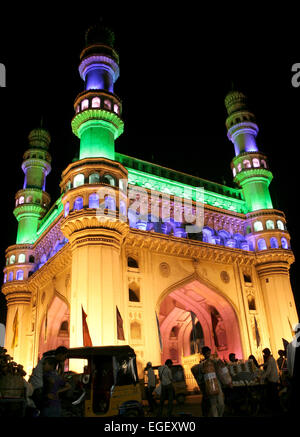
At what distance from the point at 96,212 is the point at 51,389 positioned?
15.5m

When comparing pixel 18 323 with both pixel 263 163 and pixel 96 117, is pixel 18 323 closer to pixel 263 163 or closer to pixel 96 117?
pixel 96 117

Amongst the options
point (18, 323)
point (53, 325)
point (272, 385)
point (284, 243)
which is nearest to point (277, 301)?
point (284, 243)

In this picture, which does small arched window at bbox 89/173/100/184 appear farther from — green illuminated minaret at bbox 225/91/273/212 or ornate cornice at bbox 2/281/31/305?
green illuminated minaret at bbox 225/91/273/212

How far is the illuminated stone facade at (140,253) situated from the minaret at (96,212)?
0.06 meters

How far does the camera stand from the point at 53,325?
2745 centimetres

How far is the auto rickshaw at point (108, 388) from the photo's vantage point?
8789 millimetres

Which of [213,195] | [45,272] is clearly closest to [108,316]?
[45,272]

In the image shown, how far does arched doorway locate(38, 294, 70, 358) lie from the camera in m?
26.8

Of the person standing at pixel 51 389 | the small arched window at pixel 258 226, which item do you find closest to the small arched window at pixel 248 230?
the small arched window at pixel 258 226

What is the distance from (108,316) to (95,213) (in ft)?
18.0

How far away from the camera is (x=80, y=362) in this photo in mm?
18266

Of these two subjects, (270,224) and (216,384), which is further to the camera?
(270,224)

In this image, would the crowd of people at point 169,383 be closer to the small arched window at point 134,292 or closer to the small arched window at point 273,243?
the small arched window at point 134,292
